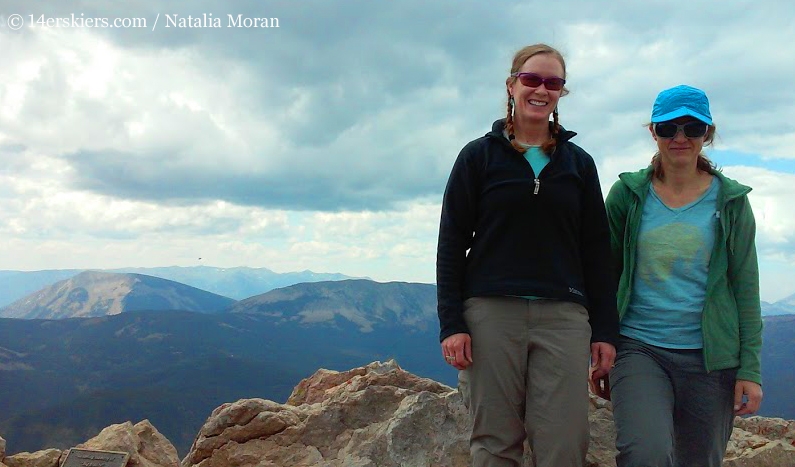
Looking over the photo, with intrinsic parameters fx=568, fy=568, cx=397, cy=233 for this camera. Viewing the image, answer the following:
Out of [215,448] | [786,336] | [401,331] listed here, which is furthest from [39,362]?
[786,336]

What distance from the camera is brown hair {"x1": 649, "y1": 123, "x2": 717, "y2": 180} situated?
4.76m

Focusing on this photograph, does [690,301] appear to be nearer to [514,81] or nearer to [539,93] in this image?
[539,93]

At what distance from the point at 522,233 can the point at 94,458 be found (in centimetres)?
757

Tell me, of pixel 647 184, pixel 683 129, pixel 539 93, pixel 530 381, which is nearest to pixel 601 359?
pixel 530 381

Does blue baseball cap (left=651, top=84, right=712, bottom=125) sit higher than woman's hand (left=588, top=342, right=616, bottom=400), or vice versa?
blue baseball cap (left=651, top=84, right=712, bottom=125)

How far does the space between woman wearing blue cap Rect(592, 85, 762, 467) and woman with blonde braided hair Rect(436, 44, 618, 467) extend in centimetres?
32

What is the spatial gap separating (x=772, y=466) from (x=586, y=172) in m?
4.55

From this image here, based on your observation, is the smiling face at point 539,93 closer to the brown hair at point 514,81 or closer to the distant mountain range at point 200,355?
the brown hair at point 514,81

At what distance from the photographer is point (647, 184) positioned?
486 cm

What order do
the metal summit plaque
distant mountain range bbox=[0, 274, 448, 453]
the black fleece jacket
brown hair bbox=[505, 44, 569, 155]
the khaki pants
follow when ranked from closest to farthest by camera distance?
the khaki pants < the black fleece jacket < brown hair bbox=[505, 44, 569, 155] < the metal summit plaque < distant mountain range bbox=[0, 274, 448, 453]

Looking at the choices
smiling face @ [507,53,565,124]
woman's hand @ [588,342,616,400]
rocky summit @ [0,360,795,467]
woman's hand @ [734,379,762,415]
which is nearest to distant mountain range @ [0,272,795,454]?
rocky summit @ [0,360,795,467]

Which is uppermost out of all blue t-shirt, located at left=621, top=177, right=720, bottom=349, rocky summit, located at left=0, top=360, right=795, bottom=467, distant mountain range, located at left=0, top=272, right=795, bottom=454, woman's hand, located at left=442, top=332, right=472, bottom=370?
blue t-shirt, located at left=621, top=177, right=720, bottom=349

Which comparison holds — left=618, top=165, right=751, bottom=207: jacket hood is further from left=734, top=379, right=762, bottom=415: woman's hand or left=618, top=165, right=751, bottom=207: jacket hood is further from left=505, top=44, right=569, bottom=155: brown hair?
left=734, top=379, right=762, bottom=415: woman's hand

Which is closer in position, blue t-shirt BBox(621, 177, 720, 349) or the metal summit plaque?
blue t-shirt BBox(621, 177, 720, 349)
